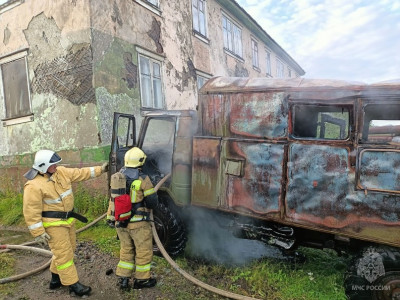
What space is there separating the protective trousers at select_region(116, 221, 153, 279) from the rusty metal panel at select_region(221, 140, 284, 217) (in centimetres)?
106

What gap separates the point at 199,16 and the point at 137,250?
9007 mm

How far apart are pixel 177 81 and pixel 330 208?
21.4 feet

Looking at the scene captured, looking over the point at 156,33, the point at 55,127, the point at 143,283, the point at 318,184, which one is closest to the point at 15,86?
the point at 55,127

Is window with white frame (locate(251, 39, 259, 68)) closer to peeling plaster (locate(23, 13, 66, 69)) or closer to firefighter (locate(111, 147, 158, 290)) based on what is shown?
peeling plaster (locate(23, 13, 66, 69))

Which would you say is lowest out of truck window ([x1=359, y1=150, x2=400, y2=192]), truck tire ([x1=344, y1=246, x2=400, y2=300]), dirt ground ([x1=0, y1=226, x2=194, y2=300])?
dirt ground ([x1=0, y1=226, x2=194, y2=300])

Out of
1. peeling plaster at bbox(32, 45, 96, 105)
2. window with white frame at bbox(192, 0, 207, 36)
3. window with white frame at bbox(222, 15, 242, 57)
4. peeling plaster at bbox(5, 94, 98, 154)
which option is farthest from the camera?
window with white frame at bbox(222, 15, 242, 57)

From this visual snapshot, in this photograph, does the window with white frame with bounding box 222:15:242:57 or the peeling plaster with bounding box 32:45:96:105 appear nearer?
the peeling plaster with bounding box 32:45:96:105

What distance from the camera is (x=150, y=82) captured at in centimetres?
757

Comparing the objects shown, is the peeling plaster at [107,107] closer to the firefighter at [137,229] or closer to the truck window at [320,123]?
the firefighter at [137,229]

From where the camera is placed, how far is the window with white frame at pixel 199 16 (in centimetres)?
981

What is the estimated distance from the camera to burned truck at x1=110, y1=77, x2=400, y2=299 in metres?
2.77

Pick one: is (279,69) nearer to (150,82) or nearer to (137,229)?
(150,82)

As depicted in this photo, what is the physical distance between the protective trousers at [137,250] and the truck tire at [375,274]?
225 centimetres

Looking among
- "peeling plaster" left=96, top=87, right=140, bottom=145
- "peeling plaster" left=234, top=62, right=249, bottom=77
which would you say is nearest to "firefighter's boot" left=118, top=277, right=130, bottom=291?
"peeling plaster" left=96, top=87, right=140, bottom=145
